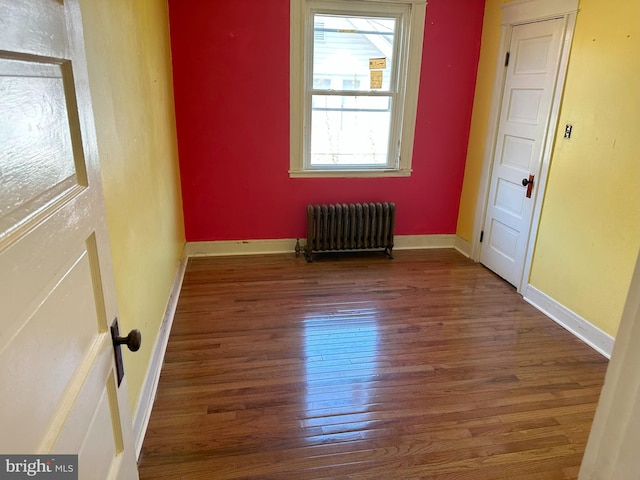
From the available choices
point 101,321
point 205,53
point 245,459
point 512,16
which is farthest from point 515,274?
point 101,321

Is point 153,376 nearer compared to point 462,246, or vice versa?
point 153,376

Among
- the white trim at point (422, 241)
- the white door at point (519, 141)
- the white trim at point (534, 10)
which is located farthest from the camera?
the white trim at point (422, 241)

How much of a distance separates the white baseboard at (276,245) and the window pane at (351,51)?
5.05ft

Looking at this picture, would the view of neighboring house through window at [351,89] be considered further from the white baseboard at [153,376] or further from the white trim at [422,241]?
the white baseboard at [153,376]

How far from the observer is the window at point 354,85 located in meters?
3.88

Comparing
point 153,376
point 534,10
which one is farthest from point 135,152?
point 534,10

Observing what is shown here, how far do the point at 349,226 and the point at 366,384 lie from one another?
80.9 inches

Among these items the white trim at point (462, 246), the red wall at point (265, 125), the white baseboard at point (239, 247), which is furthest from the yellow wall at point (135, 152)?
the white trim at point (462, 246)

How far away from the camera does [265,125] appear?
4.04 metres

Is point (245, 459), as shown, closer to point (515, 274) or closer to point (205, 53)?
point (515, 274)

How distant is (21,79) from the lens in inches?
27.6

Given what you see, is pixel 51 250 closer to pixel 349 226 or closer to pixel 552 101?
pixel 552 101

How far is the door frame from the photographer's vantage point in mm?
3117

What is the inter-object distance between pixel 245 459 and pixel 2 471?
1.46 meters
